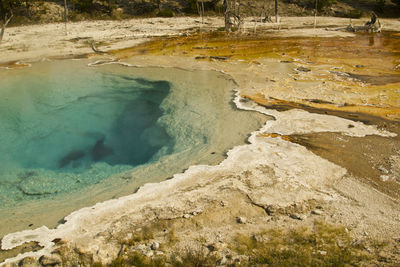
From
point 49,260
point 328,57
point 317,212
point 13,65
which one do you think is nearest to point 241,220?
point 317,212

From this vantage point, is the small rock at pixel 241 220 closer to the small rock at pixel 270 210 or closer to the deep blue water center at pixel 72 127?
the small rock at pixel 270 210

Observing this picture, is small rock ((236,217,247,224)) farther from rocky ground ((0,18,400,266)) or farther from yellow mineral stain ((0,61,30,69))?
yellow mineral stain ((0,61,30,69))

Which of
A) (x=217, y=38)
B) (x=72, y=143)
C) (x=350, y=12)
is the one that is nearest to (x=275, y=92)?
(x=72, y=143)

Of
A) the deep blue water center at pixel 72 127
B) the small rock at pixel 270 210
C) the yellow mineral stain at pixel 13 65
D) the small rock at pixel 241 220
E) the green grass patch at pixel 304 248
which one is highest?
the yellow mineral stain at pixel 13 65

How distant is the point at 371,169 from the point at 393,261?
189cm

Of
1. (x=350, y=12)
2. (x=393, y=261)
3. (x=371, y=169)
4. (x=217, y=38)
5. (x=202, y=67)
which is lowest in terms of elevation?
(x=393, y=261)

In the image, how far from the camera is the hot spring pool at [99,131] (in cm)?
481

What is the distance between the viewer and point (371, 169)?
4.85m

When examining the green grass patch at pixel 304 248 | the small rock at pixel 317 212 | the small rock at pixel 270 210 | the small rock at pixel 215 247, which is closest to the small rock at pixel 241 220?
the green grass patch at pixel 304 248

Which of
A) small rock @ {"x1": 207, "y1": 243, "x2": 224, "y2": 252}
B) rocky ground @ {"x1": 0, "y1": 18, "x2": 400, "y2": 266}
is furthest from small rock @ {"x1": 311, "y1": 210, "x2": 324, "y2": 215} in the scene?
small rock @ {"x1": 207, "y1": 243, "x2": 224, "y2": 252}

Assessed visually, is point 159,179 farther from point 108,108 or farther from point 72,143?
point 108,108

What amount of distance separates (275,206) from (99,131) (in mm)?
4815

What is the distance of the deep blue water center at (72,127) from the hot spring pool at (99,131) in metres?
0.02

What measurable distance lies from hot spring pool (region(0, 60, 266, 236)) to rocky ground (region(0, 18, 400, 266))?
0.44 metres
